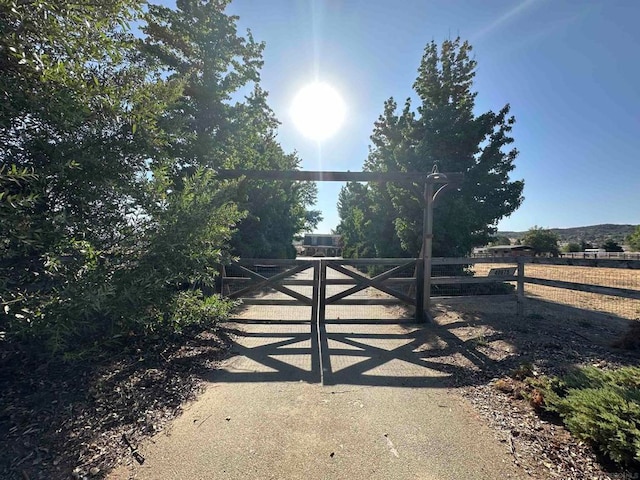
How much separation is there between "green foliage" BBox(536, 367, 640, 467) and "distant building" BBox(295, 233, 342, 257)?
29.7m

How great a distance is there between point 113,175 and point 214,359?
268cm

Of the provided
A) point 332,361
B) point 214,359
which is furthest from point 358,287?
point 214,359

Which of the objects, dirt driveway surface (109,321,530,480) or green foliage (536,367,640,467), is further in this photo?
dirt driveway surface (109,321,530,480)

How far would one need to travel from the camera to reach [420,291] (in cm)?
624

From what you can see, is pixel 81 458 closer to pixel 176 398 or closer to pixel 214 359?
pixel 176 398

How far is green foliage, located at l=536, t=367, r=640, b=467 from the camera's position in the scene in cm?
206

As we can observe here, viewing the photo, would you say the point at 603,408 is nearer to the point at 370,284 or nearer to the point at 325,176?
the point at 370,284

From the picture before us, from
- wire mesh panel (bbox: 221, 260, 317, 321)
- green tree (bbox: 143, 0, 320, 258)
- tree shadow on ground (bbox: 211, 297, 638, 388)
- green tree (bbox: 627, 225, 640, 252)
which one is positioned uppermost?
green tree (bbox: 143, 0, 320, 258)

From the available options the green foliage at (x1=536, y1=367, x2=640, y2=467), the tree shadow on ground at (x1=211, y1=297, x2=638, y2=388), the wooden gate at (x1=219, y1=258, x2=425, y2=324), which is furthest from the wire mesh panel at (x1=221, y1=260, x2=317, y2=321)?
the green foliage at (x1=536, y1=367, x2=640, y2=467)

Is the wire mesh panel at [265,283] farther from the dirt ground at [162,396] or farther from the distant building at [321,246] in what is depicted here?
the distant building at [321,246]

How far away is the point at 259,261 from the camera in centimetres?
591

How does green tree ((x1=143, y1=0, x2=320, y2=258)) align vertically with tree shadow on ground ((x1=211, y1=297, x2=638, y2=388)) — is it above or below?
above

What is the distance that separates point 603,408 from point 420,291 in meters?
3.91

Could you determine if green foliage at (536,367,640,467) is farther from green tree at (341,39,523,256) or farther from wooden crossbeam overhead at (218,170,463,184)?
green tree at (341,39,523,256)
